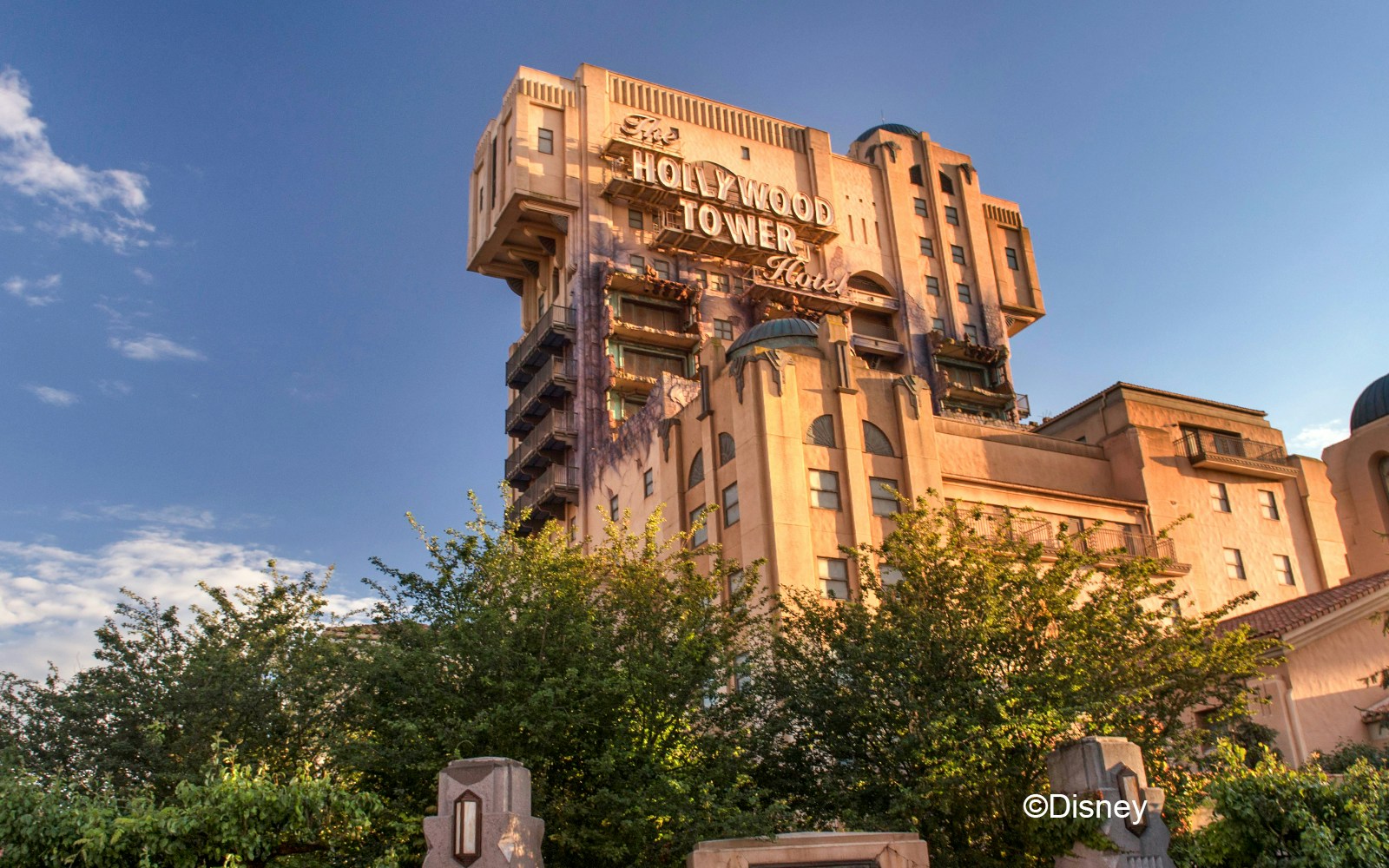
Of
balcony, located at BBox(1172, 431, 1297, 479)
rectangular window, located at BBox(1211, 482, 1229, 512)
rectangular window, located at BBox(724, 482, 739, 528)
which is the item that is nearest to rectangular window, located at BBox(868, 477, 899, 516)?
rectangular window, located at BBox(724, 482, 739, 528)

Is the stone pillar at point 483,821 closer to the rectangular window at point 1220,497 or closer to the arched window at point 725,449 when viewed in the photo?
the arched window at point 725,449

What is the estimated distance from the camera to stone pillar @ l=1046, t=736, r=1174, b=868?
18.3 m

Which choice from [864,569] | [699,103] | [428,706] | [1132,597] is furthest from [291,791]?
[699,103]

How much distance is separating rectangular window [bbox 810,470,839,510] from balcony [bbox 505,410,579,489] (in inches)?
856

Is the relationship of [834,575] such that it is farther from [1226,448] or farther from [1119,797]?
[1119,797]

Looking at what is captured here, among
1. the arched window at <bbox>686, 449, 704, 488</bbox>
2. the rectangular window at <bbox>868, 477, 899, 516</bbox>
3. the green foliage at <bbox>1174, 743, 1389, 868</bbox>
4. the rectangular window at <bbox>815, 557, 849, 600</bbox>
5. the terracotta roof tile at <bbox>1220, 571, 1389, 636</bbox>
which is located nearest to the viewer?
the green foliage at <bbox>1174, 743, 1389, 868</bbox>

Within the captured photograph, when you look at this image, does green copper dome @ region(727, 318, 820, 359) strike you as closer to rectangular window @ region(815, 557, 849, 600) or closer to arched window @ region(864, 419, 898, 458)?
arched window @ region(864, 419, 898, 458)

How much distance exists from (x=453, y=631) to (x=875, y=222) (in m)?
58.4

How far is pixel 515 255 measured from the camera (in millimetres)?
70812

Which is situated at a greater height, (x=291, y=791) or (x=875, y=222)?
(x=875, y=222)

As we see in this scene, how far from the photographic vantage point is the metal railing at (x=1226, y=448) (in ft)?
169

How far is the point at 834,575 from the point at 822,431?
537 centimetres

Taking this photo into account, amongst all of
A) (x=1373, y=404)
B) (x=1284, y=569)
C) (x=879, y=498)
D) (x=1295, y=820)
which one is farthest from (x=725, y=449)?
(x=1373, y=404)

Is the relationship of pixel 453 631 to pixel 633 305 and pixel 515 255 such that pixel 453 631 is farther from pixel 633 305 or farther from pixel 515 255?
pixel 515 255
